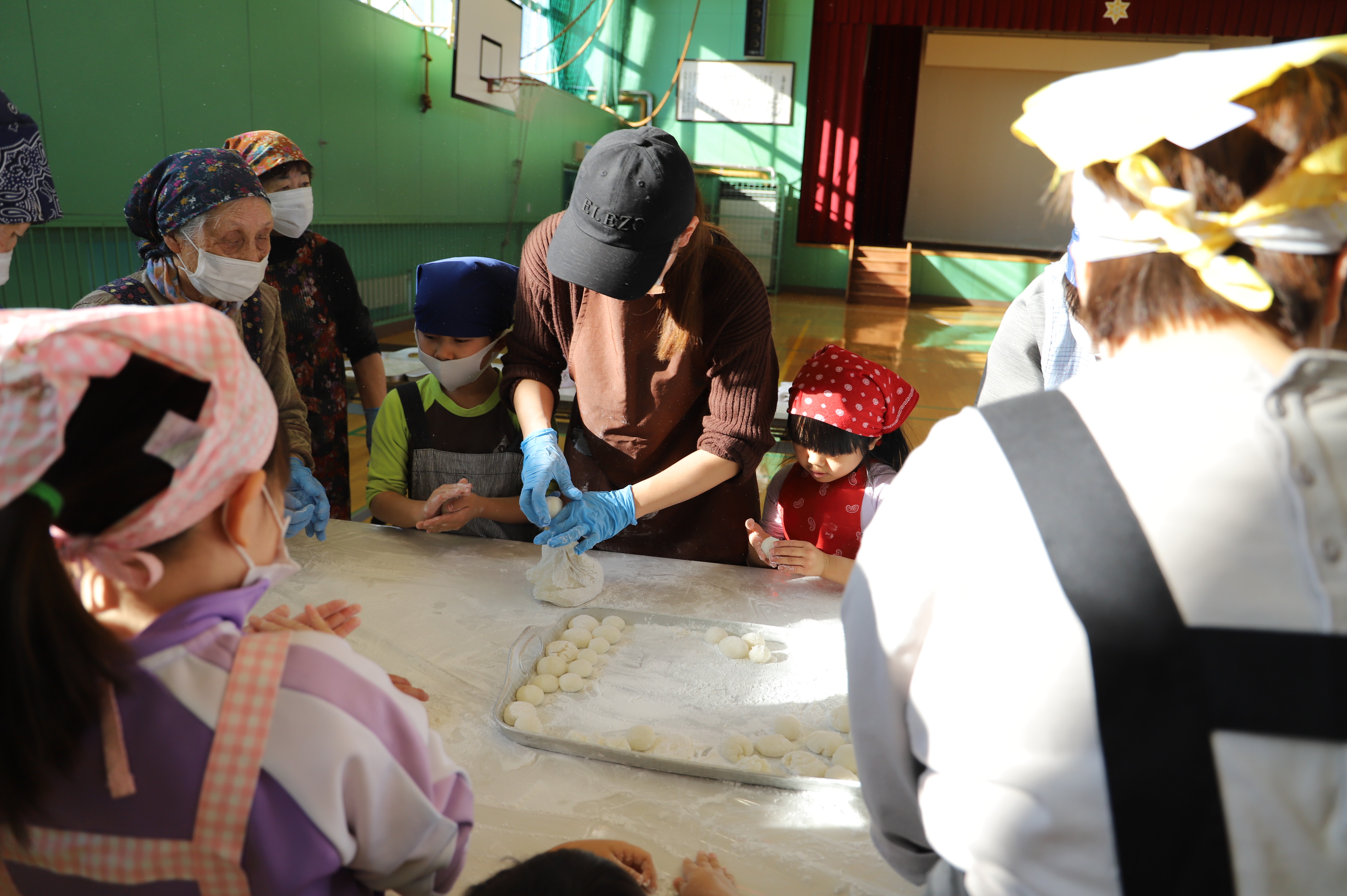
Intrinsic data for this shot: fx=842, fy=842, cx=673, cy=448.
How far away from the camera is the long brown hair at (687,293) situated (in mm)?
1619

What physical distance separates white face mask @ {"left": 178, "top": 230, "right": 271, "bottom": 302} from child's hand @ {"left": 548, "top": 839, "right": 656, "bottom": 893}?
4.35 feet

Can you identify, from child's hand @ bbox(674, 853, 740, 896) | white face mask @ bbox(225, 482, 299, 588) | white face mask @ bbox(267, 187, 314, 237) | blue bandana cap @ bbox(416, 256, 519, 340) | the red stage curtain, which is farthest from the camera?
the red stage curtain

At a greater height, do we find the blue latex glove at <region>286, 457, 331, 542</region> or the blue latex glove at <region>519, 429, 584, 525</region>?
the blue latex glove at <region>519, 429, 584, 525</region>

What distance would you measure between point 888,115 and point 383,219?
8804mm

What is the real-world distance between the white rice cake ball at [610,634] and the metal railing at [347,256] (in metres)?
1.63

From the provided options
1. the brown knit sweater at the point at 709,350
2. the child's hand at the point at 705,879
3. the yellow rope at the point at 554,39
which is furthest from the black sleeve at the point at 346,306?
the yellow rope at the point at 554,39

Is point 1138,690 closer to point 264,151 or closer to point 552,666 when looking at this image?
point 552,666

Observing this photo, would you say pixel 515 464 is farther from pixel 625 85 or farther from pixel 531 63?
pixel 625 85

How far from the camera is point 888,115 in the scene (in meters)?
12.5

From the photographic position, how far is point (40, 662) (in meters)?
0.54

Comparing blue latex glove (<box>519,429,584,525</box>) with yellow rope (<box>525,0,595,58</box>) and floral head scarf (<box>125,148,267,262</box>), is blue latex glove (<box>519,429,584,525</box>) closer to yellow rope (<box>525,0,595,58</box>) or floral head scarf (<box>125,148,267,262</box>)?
floral head scarf (<box>125,148,267,262</box>)

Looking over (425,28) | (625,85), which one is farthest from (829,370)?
(625,85)

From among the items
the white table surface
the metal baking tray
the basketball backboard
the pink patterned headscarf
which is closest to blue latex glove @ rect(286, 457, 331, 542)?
the white table surface

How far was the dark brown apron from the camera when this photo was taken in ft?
5.67
